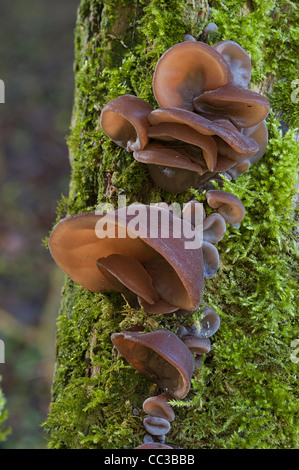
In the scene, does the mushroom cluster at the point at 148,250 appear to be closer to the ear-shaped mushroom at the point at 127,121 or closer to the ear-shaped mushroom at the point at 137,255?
the ear-shaped mushroom at the point at 137,255

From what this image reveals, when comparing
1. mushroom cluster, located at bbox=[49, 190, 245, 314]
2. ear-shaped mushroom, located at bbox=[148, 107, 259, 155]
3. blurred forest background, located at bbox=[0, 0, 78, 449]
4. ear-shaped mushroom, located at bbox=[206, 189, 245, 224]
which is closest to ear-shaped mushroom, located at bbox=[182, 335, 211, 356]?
→ mushroom cluster, located at bbox=[49, 190, 245, 314]

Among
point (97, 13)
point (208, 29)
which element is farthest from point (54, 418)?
point (97, 13)

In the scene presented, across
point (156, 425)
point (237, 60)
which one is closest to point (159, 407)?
point (156, 425)

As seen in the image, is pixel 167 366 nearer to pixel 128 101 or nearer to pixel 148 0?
pixel 128 101

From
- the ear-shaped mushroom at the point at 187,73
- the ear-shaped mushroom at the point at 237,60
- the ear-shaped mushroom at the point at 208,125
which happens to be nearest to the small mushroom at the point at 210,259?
the ear-shaped mushroom at the point at 208,125

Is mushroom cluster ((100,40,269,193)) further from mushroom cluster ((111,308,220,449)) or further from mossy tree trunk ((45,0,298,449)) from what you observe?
mushroom cluster ((111,308,220,449))

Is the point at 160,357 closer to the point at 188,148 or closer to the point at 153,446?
the point at 153,446
